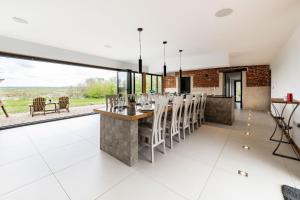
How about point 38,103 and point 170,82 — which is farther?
point 170,82

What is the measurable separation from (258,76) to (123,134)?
8.65m

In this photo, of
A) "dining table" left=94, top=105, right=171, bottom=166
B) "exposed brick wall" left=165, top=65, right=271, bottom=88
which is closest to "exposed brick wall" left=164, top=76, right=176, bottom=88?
"exposed brick wall" left=165, top=65, right=271, bottom=88

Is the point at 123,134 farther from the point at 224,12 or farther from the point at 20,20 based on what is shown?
the point at 20,20

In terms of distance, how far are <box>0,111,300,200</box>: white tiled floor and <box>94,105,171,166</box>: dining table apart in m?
0.14

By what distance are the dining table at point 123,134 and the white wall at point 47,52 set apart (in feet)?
12.4

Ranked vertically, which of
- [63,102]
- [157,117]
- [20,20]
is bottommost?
[157,117]

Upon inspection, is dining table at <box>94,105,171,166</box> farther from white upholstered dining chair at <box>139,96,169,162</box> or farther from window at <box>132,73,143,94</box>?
window at <box>132,73,143,94</box>

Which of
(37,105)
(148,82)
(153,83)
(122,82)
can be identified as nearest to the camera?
(37,105)

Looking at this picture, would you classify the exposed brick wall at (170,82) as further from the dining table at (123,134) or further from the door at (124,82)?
the dining table at (123,134)

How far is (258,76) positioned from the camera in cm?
749

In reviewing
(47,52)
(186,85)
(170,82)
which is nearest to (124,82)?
(47,52)

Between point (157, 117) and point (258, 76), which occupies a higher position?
point (258, 76)

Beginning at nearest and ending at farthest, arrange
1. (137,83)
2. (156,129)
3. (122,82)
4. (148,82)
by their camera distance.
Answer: (156,129)
(122,82)
(137,83)
(148,82)

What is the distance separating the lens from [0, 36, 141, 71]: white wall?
3818 mm
